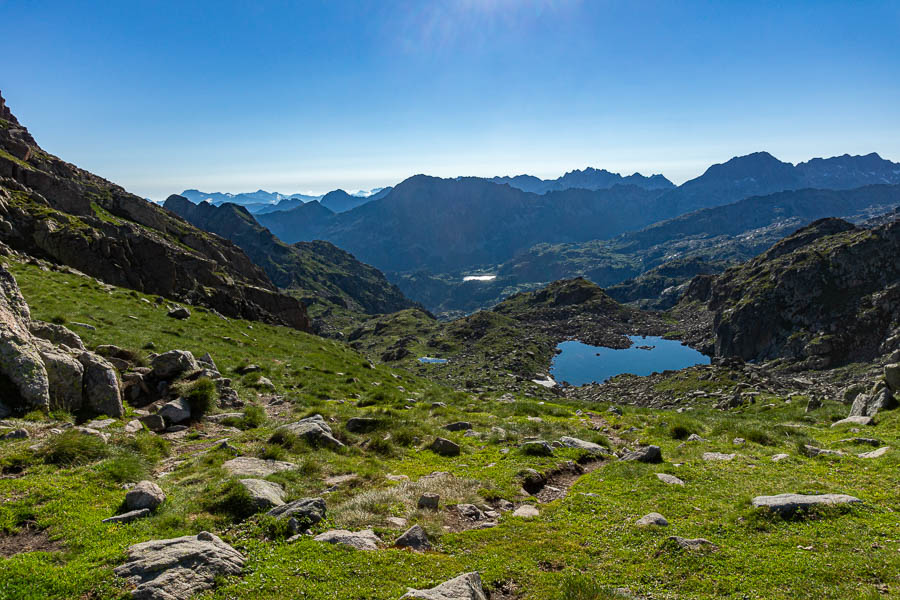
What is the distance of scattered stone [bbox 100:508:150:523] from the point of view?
32.4 ft

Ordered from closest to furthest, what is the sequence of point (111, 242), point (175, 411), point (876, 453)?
point (876, 453) < point (175, 411) < point (111, 242)

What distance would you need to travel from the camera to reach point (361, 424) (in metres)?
20.5

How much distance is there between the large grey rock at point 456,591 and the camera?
301 inches

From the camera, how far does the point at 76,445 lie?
1295cm

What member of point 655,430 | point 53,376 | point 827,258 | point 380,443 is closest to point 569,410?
point 655,430

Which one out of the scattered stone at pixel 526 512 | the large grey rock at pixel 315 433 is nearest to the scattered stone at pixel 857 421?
the scattered stone at pixel 526 512

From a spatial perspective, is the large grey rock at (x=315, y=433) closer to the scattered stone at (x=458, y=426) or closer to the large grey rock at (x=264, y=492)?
the large grey rock at (x=264, y=492)

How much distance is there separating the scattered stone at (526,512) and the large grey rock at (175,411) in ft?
49.5

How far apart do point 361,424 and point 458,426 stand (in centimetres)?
572

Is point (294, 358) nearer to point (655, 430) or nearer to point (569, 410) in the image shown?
point (569, 410)

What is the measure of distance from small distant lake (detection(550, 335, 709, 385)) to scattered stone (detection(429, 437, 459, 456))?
449 feet

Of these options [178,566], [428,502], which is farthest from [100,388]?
[428,502]

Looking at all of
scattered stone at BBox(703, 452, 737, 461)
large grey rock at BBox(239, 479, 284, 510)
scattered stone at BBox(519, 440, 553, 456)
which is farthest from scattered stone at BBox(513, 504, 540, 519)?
scattered stone at BBox(703, 452, 737, 461)

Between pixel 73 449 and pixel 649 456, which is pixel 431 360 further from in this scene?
pixel 73 449
